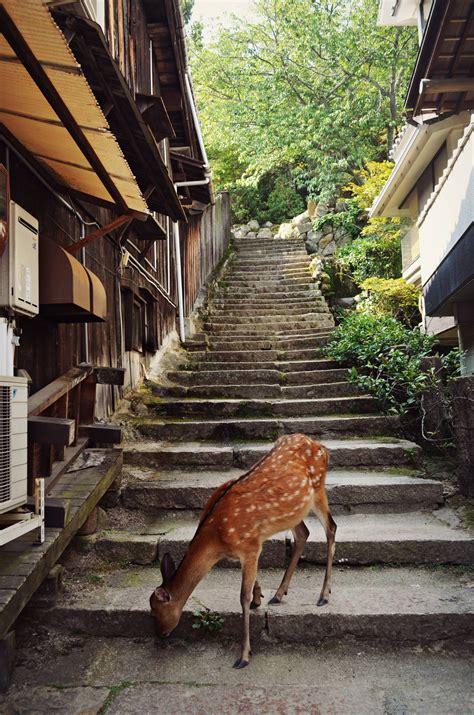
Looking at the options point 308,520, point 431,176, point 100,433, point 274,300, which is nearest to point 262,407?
point 308,520

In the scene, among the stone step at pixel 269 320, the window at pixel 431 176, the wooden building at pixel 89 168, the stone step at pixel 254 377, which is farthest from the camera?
the stone step at pixel 269 320

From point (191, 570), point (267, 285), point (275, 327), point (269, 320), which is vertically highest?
point (267, 285)

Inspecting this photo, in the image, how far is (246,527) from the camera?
3277 mm

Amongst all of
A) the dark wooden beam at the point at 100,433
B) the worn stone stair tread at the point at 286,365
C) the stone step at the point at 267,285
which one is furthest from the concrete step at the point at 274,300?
the dark wooden beam at the point at 100,433

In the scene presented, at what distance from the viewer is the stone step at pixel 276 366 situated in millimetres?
9055

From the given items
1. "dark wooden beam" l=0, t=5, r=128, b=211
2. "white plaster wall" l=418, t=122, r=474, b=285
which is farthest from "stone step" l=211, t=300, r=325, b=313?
"dark wooden beam" l=0, t=5, r=128, b=211

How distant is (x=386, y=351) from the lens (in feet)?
26.9

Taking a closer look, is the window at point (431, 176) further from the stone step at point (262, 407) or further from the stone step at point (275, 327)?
the stone step at point (262, 407)

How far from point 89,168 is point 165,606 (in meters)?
3.12

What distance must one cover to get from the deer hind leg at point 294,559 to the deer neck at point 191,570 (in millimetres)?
756

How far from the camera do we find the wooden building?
10.1 ft

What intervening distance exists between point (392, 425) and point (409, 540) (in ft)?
8.27

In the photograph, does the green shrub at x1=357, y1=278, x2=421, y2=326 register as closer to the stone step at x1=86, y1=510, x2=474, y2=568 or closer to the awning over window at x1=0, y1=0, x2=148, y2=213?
the stone step at x1=86, y1=510, x2=474, y2=568

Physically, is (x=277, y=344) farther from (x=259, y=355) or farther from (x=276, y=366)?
(x=276, y=366)
